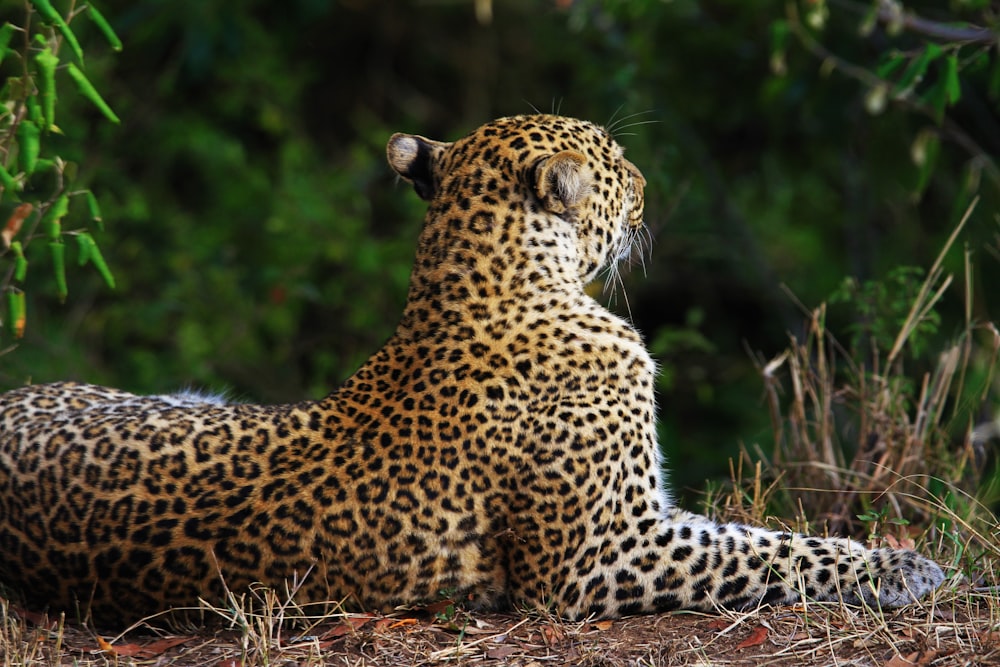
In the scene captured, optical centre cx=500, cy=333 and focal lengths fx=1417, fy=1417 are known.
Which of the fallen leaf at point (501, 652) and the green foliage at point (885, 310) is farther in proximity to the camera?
the green foliage at point (885, 310)

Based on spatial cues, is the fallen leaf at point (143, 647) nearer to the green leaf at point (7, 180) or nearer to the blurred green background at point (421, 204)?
the green leaf at point (7, 180)

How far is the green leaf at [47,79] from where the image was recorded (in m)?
5.25

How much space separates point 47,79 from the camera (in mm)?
5293

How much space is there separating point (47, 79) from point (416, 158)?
159 centimetres

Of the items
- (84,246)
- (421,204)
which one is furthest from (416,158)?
(421,204)

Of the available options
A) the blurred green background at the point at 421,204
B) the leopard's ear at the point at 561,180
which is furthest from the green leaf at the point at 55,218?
the blurred green background at the point at 421,204

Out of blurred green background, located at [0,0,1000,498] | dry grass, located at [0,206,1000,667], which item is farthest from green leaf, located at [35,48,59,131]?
blurred green background, located at [0,0,1000,498]

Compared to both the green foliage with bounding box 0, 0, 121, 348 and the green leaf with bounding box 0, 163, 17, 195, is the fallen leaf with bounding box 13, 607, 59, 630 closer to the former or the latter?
the green foliage with bounding box 0, 0, 121, 348

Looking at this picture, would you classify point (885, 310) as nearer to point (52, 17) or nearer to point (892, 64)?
point (892, 64)

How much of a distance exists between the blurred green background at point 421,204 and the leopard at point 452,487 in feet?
15.5

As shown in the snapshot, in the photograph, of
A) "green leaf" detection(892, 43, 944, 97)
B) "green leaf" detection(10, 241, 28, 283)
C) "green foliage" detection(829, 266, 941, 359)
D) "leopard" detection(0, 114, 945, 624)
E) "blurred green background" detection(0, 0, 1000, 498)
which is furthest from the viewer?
"blurred green background" detection(0, 0, 1000, 498)

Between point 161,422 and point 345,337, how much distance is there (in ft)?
25.7

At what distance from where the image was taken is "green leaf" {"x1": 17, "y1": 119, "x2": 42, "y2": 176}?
538 cm

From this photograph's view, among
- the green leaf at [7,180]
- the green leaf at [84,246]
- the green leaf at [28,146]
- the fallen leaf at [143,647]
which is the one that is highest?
the green leaf at [28,146]
